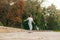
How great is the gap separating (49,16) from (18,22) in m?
8.01

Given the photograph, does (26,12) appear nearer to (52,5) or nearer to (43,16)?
(43,16)

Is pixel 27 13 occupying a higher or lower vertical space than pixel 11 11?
lower

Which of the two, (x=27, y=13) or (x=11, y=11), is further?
(x=27, y=13)

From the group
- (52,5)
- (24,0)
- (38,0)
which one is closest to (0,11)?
(24,0)

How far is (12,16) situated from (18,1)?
2941mm

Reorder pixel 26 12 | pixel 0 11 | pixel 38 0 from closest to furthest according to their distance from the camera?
1. pixel 0 11
2. pixel 26 12
3. pixel 38 0

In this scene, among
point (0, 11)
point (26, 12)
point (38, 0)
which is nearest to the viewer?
point (0, 11)

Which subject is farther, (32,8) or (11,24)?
(32,8)

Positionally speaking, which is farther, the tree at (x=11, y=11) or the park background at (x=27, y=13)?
the park background at (x=27, y=13)

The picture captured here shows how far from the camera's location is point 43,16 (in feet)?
171

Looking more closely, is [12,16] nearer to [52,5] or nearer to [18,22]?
[18,22]

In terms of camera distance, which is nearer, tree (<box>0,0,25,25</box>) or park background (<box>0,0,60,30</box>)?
tree (<box>0,0,25,25</box>)

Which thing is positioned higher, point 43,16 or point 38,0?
point 38,0

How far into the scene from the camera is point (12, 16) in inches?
1875
